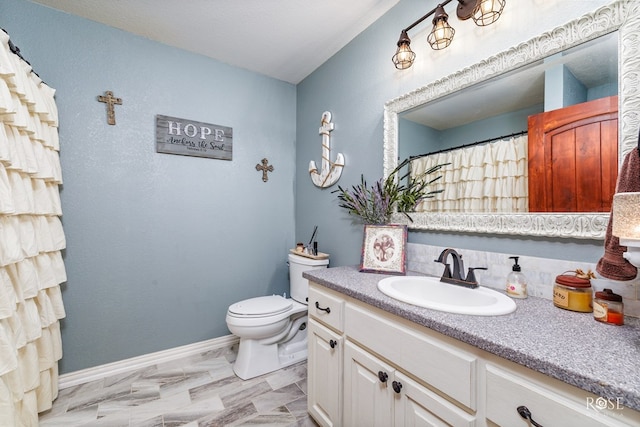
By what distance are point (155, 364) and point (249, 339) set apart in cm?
82

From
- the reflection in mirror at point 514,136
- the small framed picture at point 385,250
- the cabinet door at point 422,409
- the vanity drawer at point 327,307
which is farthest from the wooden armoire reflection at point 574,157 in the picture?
the vanity drawer at point 327,307

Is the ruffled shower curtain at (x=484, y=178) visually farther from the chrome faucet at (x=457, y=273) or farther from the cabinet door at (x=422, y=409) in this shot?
the cabinet door at (x=422, y=409)

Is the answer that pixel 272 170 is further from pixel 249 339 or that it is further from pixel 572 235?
pixel 572 235

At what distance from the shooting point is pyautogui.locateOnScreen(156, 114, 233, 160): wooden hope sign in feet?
6.79

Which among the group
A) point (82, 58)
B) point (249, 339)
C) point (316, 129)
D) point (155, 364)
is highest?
point (82, 58)

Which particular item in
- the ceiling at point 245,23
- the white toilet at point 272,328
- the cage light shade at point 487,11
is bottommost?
the white toilet at point 272,328

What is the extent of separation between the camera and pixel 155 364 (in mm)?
2039

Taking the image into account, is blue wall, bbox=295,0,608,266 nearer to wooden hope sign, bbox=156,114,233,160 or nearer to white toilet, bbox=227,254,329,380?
white toilet, bbox=227,254,329,380

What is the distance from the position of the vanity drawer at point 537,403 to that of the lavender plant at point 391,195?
0.95 m

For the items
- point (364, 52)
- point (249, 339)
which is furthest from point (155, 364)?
point (364, 52)

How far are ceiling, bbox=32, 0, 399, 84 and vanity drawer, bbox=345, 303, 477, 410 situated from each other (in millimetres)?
1842

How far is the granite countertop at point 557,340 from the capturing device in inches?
20.9

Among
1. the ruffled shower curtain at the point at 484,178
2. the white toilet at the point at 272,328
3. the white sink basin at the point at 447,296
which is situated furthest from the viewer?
the white toilet at the point at 272,328

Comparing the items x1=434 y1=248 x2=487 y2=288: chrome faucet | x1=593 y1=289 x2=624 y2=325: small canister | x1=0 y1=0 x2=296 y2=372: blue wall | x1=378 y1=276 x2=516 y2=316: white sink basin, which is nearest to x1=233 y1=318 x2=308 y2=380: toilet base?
x1=0 y1=0 x2=296 y2=372: blue wall
